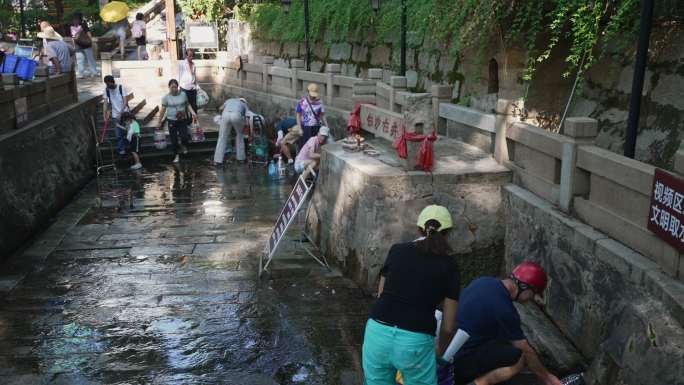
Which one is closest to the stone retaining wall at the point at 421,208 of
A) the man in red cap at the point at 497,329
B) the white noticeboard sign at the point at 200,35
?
the man in red cap at the point at 497,329

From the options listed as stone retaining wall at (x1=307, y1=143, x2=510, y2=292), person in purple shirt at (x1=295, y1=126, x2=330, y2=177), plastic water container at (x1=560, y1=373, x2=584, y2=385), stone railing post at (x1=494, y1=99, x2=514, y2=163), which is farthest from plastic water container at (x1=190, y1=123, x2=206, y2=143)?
plastic water container at (x1=560, y1=373, x2=584, y2=385)

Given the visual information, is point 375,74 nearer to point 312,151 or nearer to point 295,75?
point 312,151

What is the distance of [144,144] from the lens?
17.9 metres

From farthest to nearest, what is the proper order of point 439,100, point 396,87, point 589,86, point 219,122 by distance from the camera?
1. point 219,122
2. point 396,87
3. point 439,100
4. point 589,86

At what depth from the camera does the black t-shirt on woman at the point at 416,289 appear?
4.23 m

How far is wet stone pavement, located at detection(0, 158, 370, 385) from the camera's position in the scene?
6648 millimetres

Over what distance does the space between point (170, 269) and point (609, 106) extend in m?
6.06

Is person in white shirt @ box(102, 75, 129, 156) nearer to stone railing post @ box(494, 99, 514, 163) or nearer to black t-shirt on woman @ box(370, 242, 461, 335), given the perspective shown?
stone railing post @ box(494, 99, 514, 163)

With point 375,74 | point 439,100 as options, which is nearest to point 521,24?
point 439,100

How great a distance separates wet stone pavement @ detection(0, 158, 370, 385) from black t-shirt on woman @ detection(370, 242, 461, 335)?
228cm

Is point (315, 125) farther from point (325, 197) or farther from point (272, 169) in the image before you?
point (325, 197)

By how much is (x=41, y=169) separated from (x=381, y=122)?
6759mm

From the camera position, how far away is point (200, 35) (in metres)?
22.5

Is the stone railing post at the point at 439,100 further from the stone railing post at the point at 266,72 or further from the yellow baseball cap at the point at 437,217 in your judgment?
the stone railing post at the point at 266,72
